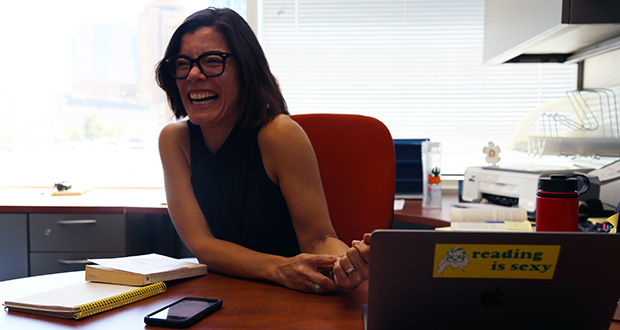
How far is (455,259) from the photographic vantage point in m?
0.61

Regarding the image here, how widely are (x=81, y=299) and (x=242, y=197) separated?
59 cm

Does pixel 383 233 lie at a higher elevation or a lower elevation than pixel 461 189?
higher

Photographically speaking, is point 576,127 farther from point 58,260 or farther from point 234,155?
point 58,260

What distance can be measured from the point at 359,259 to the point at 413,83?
80.3 inches

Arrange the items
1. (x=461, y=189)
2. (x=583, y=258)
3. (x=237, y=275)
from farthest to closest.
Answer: (x=461, y=189) → (x=237, y=275) → (x=583, y=258)

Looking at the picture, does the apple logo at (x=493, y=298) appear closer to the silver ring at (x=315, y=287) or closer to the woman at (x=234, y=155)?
the silver ring at (x=315, y=287)

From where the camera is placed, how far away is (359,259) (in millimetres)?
872

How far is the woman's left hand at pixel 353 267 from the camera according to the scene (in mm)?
862

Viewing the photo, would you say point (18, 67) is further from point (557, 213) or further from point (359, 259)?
point (557, 213)

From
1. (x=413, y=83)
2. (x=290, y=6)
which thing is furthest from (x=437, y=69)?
(x=290, y=6)

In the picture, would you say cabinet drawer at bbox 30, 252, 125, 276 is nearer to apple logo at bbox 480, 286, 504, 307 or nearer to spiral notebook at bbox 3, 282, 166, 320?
spiral notebook at bbox 3, 282, 166, 320

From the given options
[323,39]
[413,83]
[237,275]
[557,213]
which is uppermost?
[323,39]

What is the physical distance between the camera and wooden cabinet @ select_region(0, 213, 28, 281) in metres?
2.13

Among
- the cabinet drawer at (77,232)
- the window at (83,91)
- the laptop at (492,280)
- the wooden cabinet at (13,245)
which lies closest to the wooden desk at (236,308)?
the laptop at (492,280)
